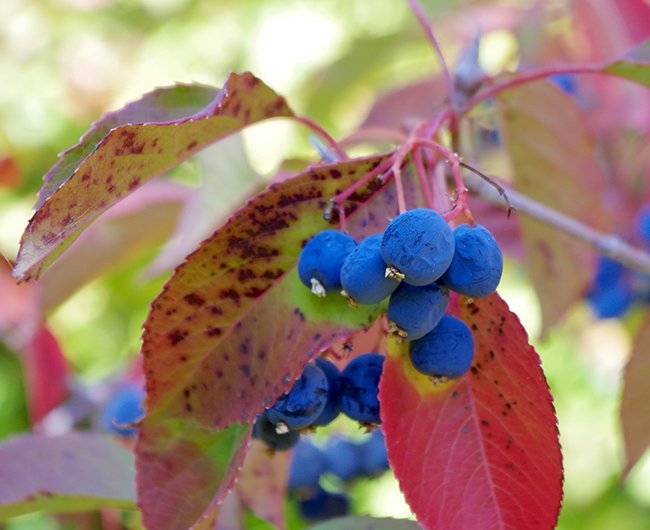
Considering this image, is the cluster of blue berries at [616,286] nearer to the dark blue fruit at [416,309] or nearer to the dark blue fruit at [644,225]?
the dark blue fruit at [644,225]

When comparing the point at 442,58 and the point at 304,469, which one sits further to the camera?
the point at 304,469

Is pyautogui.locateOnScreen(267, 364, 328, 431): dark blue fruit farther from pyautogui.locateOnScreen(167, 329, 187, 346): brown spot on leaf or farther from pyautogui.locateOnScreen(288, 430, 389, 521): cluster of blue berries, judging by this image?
pyautogui.locateOnScreen(288, 430, 389, 521): cluster of blue berries

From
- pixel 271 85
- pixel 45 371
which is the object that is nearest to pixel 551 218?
pixel 45 371

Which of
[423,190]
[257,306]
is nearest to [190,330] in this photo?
[257,306]

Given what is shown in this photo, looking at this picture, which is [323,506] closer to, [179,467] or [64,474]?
[64,474]

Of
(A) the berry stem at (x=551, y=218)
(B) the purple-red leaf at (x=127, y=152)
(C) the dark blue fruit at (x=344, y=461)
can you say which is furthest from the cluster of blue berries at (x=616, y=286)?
(B) the purple-red leaf at (x=127, y=152)

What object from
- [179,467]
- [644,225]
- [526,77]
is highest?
[644,225]

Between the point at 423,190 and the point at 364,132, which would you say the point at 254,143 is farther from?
the point at 423,190
